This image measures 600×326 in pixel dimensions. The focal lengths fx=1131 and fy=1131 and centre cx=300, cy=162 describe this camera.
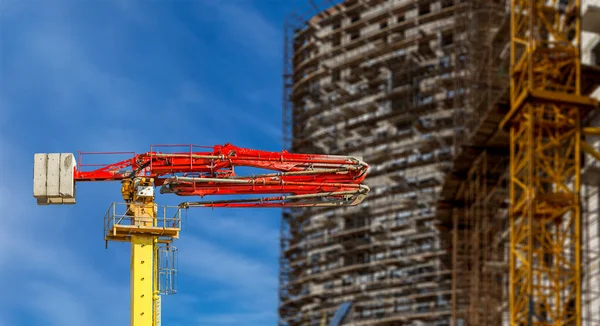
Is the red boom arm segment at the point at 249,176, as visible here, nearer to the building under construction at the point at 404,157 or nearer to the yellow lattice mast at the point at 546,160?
the yellow lattice mast at the point at 546,160

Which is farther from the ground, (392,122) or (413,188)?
(392,122)

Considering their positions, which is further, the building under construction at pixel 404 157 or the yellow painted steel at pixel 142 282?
the building under construction at pixel 404 157

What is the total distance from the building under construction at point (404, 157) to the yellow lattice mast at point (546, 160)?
5.63m

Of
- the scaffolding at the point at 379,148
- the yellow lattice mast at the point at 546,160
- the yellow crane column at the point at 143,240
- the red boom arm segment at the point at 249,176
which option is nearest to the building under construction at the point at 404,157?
the scaffolding at the point at 379,148

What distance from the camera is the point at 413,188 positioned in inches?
2842

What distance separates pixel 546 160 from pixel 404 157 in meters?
26.9

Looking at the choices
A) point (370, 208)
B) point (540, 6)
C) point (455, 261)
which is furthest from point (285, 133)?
point (540, 6)

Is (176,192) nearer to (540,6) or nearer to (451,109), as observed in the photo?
(540,6)

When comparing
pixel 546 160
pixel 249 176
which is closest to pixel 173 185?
pixel 249 176

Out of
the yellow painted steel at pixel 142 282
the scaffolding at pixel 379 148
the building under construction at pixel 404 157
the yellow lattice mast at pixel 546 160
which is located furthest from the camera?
the scaffolding at pixel 379 148

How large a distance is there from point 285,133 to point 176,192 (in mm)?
54044

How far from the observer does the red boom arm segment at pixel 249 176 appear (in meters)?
28.6

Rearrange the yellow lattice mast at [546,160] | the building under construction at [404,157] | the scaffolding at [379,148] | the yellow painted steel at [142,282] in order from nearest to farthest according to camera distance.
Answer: the yellow painted steel at [142,282]
the yellow lattice mast at [546,160]
the building under construction at [404,157]
the scaffolding at [379,148]

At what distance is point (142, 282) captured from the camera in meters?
27.2
